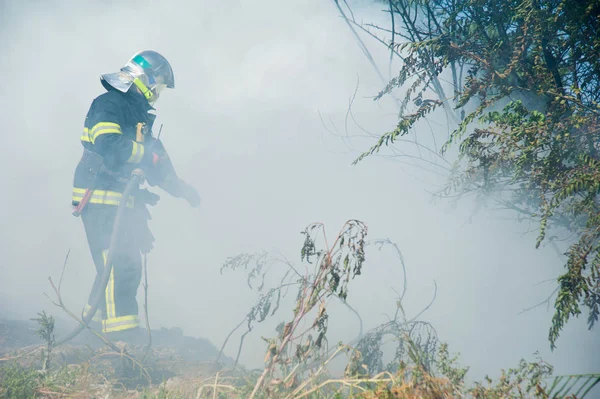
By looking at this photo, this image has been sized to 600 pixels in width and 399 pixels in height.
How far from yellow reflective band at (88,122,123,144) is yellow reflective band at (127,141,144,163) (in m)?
0.24

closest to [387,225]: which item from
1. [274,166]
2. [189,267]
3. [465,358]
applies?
[465,358]

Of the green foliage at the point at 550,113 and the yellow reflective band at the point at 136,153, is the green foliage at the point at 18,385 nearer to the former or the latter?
the yellow reflective band at the point at 136,153

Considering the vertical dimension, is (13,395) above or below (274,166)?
below

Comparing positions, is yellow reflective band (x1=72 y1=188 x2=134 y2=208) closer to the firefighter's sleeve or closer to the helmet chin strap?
the firefighter's sleeve

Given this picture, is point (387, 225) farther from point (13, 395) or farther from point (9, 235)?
point (9, 235)

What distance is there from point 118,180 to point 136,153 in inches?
19.9

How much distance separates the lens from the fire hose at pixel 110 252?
3.52 m

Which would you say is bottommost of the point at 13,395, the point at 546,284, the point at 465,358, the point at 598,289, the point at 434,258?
the point at 13,395

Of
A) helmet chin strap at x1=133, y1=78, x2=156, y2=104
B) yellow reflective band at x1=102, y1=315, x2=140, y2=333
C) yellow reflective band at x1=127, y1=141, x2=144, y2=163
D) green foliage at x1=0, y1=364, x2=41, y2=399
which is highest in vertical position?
helmet chin strap at x1=133, y1=78, x2=156, y2=104

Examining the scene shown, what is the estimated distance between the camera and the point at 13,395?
201 cm

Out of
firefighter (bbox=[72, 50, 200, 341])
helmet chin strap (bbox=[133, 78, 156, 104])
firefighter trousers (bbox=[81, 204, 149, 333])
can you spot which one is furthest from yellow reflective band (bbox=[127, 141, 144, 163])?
helmet chin strap (bbox=[133, 78, 156, 104])

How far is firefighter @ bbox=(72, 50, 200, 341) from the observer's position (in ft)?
12.1

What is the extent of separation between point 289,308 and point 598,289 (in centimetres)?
609

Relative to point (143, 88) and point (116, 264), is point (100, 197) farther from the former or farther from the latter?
point (143, 88)
